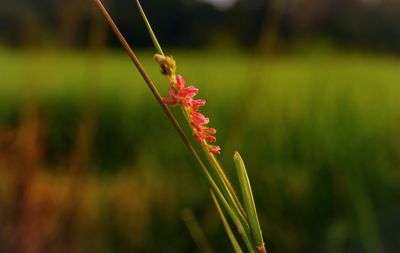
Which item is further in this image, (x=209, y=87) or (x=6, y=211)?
(x=209, y=87)

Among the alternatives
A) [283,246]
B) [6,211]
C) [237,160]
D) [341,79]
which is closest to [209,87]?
[341,79]

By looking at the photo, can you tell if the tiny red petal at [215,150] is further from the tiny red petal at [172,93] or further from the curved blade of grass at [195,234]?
the curved blade of grass at [195,234]

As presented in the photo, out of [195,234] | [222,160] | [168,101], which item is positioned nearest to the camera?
[168,101]

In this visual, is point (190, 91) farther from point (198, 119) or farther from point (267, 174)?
point (267, 174)

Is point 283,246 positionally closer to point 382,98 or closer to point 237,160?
point 382,98

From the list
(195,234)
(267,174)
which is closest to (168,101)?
(195,234)

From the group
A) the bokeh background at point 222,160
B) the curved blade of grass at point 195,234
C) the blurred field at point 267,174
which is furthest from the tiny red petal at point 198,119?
the blurred field at point 267,174

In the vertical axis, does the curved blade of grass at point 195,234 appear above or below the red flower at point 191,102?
below

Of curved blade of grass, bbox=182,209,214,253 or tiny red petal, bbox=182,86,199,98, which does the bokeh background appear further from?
tiny red petal, bbox=182,86,199,98

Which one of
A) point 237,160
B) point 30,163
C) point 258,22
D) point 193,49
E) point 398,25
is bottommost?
point 193,49

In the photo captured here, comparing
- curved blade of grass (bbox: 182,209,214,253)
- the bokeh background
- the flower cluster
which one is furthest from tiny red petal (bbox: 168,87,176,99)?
the bokeh background

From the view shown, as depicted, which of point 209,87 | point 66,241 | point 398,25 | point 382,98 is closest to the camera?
point 66,241
